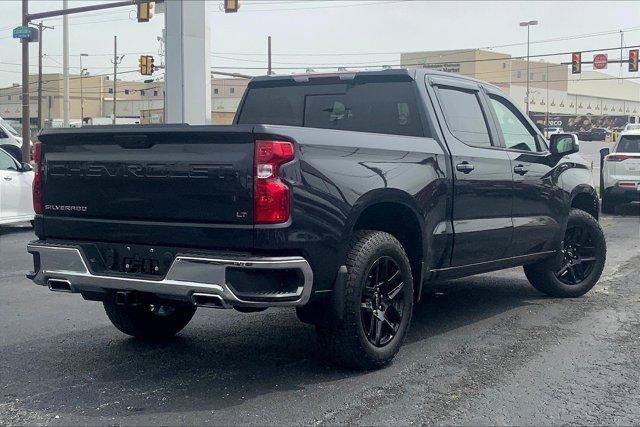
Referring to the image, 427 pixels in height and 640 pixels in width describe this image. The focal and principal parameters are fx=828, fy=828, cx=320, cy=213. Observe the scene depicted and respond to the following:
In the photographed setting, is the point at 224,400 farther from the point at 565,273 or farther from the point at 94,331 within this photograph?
the point at 565,273

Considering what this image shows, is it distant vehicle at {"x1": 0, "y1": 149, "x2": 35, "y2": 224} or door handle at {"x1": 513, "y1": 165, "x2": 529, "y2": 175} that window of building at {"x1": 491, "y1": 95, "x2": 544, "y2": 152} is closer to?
door handle at {"x1": 513, "y1": 165, "x2": 529, "y2": 175}

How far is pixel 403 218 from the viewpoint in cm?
584

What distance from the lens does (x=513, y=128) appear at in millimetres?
7312

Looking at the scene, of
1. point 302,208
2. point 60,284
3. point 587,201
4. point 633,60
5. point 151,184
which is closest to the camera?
Answer: point 302,208

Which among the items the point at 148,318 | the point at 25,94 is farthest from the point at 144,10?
the point at 148,318

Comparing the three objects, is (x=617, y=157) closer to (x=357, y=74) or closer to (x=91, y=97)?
(x=357, y=74)

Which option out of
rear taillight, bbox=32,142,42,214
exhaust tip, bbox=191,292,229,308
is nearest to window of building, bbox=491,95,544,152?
exhaust tip, bbox=191,292,229,308

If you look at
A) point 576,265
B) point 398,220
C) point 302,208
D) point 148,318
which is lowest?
point 148,318

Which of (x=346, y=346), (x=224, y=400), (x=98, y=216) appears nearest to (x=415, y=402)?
(x=346, y=346)

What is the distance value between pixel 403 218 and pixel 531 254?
1.97 m

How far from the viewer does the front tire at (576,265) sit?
7.97 meters

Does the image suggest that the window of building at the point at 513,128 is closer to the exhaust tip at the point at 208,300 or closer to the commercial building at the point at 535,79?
the exhaust tip at the point at 208,300

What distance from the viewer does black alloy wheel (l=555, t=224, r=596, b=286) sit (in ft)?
26.6

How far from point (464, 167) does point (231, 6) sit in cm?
1987
